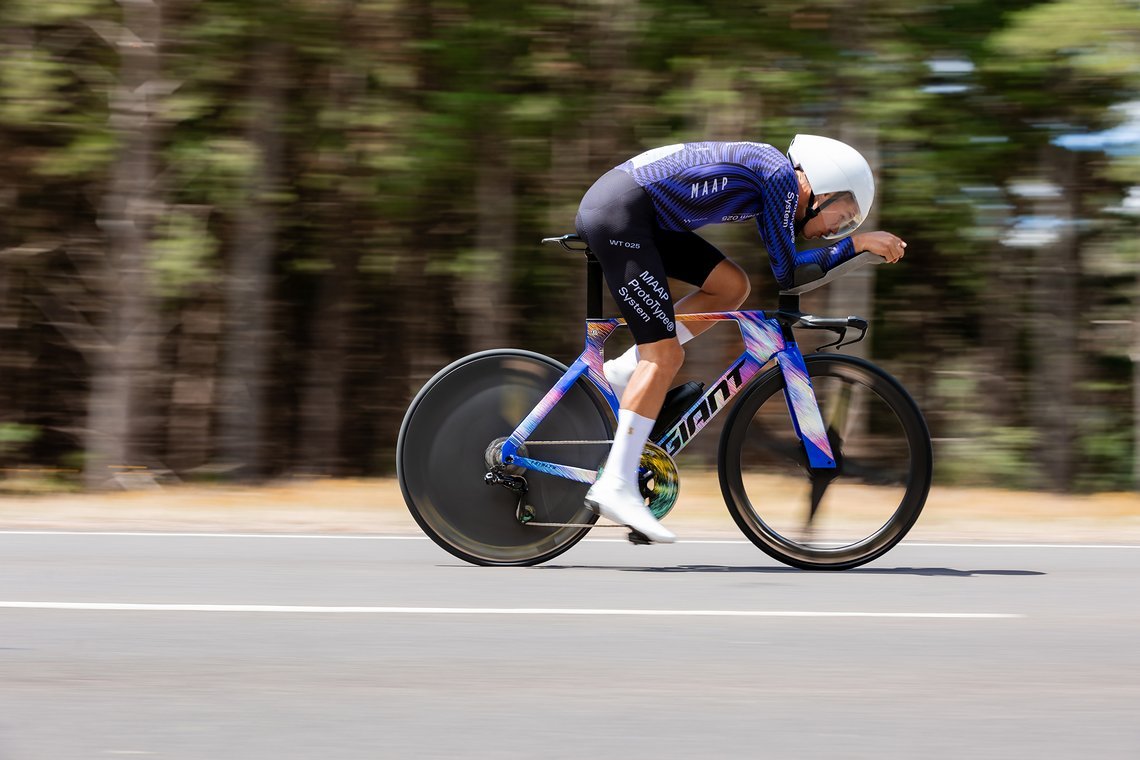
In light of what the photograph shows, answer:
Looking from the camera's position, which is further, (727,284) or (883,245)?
(727,284)

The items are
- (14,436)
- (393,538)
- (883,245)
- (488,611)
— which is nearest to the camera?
(488,611)

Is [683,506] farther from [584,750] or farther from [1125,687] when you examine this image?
[584,750]

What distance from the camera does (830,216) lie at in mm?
5660

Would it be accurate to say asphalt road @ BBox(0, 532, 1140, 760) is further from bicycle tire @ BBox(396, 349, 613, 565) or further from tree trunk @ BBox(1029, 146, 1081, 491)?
tree trunk @ BBox(1029, 146, 1081, 491)

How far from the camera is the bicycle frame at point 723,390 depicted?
230 inches

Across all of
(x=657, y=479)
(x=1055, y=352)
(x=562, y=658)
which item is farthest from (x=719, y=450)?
(x=1055, y=352)

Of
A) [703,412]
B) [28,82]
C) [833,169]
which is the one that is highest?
[28,82]

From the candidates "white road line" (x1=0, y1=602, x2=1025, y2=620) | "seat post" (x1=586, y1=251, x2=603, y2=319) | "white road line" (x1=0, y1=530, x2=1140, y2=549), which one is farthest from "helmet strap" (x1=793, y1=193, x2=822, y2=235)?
"white road line" (x1=0, y1=530, x2=1140, y2=549)

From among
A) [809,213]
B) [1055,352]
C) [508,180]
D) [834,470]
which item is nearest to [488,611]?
[834,470]

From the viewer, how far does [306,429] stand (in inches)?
631

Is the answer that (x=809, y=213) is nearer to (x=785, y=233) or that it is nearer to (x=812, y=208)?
(x=812, y=208)

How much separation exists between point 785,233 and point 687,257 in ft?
1.71

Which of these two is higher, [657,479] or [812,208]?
[812,208]

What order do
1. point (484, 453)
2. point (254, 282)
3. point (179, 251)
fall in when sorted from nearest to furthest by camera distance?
1. point (484, 453)
2. point (179, 251)
3. point (254, 282)
